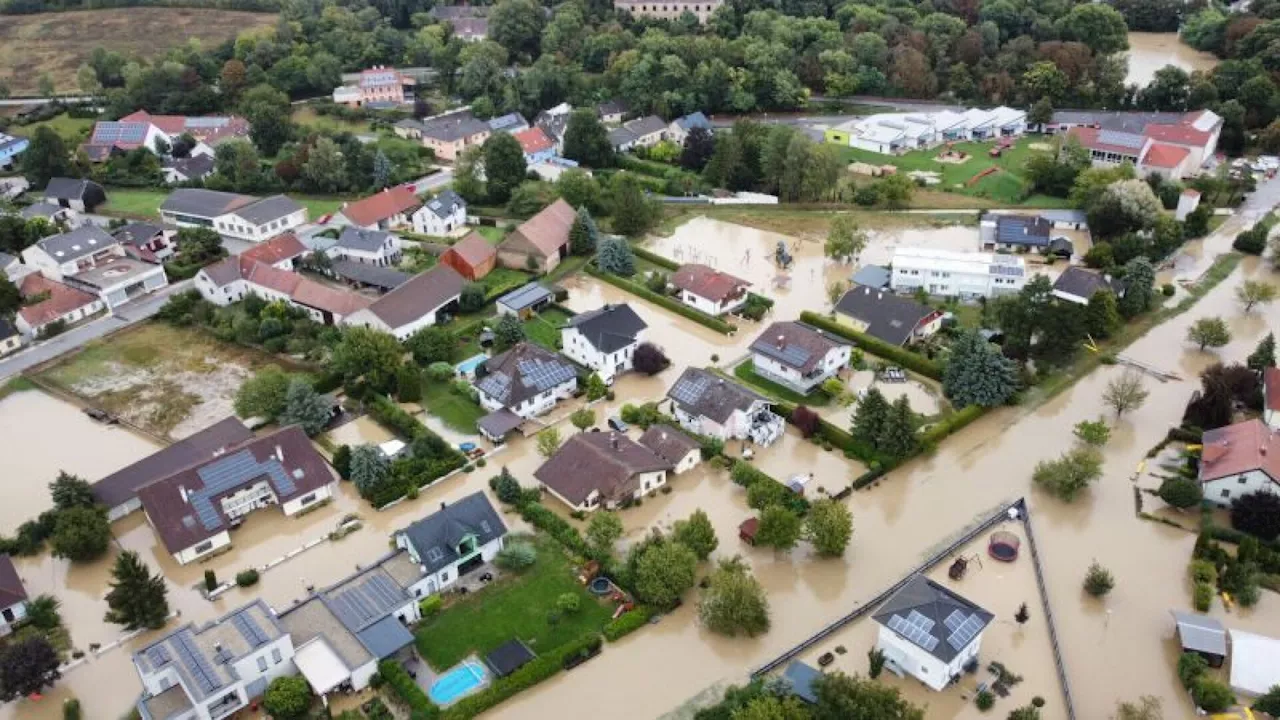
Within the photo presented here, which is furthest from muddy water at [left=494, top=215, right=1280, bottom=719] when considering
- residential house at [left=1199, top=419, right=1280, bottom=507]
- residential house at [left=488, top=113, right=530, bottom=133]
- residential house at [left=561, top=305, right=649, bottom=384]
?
residential house at [left=488, top=113, right=530, bottom=133]

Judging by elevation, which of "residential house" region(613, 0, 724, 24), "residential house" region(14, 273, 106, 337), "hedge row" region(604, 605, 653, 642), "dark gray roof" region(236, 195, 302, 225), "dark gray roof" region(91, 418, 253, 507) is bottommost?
"residential house" region(14, 273, 106, 337)

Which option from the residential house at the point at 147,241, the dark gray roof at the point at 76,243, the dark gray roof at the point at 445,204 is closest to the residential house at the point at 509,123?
the dark gray roof at the point at 445,204

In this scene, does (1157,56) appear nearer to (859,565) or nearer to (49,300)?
(859,565)

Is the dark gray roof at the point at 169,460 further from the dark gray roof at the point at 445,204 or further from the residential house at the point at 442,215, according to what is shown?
the dark gray roof at the point at 445,204

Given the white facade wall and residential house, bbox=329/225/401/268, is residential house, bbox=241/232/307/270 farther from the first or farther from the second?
the white facade wall

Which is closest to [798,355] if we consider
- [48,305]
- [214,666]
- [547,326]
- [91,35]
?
[547,326]

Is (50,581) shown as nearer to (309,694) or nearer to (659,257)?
(309,694)

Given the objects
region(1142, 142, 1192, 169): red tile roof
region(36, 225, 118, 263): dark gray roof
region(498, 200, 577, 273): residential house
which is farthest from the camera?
region(1142, 142, 1192, 169): red tile roof
